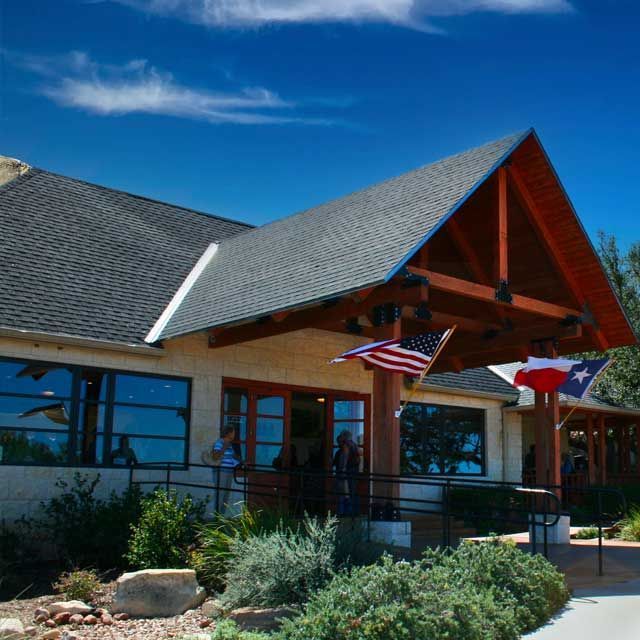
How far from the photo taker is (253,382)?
1524 cm

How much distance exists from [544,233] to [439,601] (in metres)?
8.26

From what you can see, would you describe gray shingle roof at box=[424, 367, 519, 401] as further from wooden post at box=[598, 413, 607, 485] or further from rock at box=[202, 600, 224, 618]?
rock at box=[202, 600, 224, 618]

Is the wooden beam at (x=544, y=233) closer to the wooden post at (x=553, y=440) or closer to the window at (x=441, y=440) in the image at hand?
the wooden post at (x=553, y=440)

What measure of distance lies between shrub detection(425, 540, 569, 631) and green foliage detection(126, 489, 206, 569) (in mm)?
3585

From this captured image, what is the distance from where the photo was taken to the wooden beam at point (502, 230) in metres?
12.3

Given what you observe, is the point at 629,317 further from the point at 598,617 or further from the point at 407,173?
the point at 598,617

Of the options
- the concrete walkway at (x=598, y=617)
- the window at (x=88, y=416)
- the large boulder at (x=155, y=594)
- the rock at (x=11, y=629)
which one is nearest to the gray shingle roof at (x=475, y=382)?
the window at (x=88, y=416)

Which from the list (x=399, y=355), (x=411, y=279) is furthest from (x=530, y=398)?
(x=399, y=355)

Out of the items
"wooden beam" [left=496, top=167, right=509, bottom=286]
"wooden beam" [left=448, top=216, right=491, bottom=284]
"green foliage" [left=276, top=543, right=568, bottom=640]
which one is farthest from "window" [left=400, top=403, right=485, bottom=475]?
"green foliage" [left=276, top=543, right=568, bottom=640]

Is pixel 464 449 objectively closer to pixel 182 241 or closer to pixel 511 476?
pixel 511 476

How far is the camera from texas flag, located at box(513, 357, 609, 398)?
13.1 m

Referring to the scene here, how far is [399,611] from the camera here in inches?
258

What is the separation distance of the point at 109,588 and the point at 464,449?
11.7 m

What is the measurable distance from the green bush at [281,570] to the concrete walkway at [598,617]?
7.30 ft
